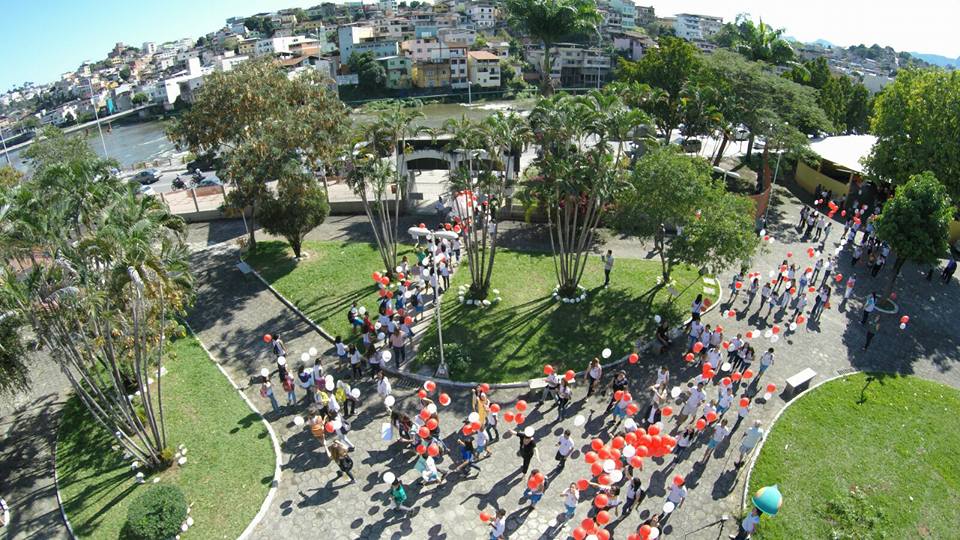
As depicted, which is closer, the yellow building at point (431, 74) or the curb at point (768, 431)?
the curb at point (768, 431)

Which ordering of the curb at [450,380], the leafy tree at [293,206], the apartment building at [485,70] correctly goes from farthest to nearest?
1. the apartment building at [485,70]
2. the leafy tree at [293,206]
3. the curb at [450,380]

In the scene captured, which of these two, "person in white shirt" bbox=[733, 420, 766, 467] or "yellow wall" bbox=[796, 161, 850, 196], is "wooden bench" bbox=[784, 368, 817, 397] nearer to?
"person in white shirt" bbox=[733, 420, 766, 467]

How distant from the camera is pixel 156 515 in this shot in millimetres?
12797

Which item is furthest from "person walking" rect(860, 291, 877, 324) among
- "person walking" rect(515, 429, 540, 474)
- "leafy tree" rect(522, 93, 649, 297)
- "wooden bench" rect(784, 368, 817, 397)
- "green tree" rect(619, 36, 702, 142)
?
"green tree" rect(619, 36, 702, 142)

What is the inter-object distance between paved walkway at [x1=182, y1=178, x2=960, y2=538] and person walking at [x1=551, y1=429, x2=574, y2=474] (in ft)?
0.78

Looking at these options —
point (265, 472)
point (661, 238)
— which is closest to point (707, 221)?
point (661, 238)

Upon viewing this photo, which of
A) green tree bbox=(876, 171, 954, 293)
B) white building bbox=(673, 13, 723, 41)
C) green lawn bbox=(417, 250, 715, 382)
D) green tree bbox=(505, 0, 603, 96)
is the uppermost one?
white building bbox=(673, 13, 723, 41)

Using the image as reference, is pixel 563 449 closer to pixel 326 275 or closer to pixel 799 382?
pixel 799 382

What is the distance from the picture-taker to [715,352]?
1805 centimetres

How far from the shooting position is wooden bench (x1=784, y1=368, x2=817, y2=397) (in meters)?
17.5

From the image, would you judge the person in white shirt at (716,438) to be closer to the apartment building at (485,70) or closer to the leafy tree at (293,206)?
the leafy tree at (293,206)

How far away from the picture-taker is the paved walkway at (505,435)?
13.4 m

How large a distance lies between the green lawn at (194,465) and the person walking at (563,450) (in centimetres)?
775

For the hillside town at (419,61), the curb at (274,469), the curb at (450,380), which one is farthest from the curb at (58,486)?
the hillside town at (419,61)
